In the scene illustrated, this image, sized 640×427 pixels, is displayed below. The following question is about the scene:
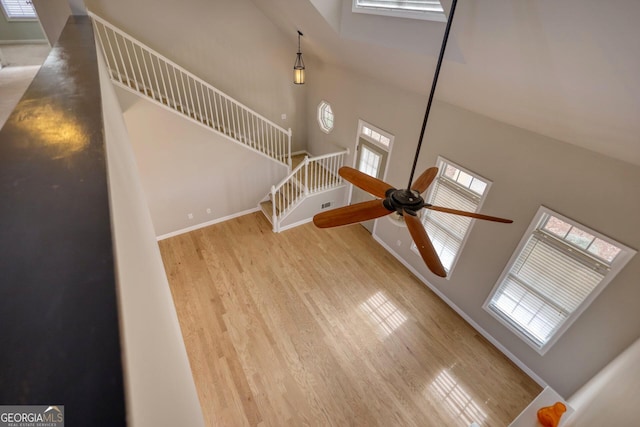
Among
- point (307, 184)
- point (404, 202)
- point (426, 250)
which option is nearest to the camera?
point (426, 250)

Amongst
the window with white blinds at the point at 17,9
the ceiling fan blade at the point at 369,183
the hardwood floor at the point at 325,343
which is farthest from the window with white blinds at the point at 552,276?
the window with white blinds at the point at 17,9

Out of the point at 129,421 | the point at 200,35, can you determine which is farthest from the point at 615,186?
the point at 200,35

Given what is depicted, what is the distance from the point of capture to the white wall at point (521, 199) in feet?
8.80

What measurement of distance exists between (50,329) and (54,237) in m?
0.20

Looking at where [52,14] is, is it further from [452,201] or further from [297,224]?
[452,201]

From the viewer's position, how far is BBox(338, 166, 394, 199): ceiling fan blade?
2.08 meters

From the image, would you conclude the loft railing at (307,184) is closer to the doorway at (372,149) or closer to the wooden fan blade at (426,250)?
the doorway at (372,149)

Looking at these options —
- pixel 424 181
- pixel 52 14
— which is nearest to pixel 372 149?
pixel 424 181

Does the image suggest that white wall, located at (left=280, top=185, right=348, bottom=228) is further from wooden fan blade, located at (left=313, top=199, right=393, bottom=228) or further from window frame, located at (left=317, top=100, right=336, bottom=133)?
wooden fan blade, located at (left=313, top=199, right=393, bottom=228)

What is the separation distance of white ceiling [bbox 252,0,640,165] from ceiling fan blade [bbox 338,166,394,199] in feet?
4.65

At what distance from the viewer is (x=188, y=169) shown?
532 centimetres

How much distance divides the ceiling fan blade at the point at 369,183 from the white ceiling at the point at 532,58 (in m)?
1.42

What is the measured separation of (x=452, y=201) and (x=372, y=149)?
1.76 metres

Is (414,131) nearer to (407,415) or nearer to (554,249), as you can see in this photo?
(554,249)
